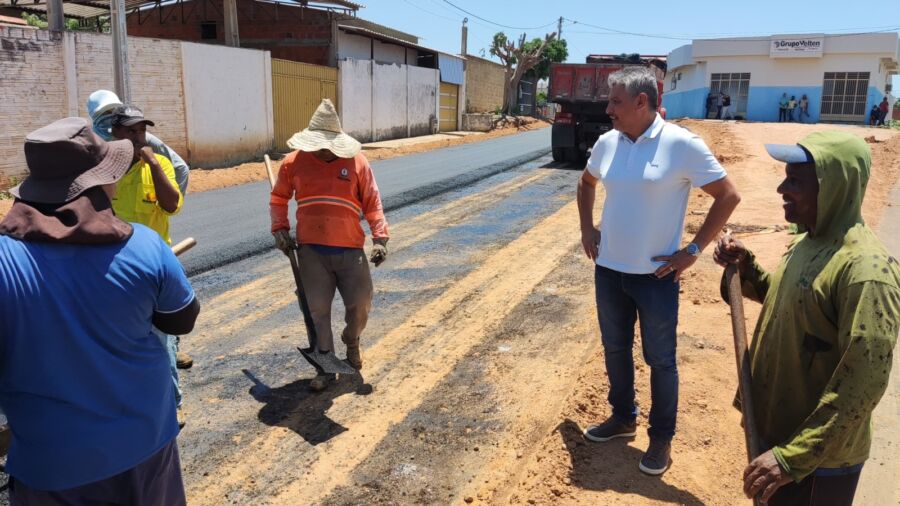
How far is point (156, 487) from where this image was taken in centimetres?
211

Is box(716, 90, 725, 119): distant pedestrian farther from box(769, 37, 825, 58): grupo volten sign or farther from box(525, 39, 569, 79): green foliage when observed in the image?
box(525, 39, 569, 79): green foliage

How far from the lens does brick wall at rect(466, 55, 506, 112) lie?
4091cm

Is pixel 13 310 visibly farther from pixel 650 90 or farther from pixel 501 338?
pixel 501 338

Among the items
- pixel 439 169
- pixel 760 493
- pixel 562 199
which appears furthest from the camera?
pixel 439 169

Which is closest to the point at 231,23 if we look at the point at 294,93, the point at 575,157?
the point at 294,93

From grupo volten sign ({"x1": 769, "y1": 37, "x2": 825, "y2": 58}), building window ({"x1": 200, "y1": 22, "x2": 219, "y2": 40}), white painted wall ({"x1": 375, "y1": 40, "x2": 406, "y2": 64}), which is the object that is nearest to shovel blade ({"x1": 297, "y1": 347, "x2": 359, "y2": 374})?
white painted wall ({"x1": 375, "y1": 40, "x2": 406, "y2": 64})

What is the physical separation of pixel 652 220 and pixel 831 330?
1.31 m

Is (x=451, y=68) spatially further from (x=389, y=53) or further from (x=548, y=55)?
(x=548, y=55)

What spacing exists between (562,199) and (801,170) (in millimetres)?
10112

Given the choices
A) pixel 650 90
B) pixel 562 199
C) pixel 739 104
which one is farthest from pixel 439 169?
pixel 739 104

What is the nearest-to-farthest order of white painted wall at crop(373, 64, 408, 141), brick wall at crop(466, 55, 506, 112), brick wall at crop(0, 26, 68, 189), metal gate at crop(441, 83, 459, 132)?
brick wall at crop(0, 26, 68, 189)
white painted wall at crop(373, 64, 408, 141)
metal gate at crop(441, 83, 459, 132)
brick wall at crop(466, 55, 506, 112)

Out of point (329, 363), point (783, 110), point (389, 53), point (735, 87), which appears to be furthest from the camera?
point (735, 87)

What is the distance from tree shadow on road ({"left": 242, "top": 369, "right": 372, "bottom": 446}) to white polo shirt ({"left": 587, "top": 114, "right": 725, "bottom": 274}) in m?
1.88

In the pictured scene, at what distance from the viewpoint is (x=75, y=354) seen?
1.87 m
